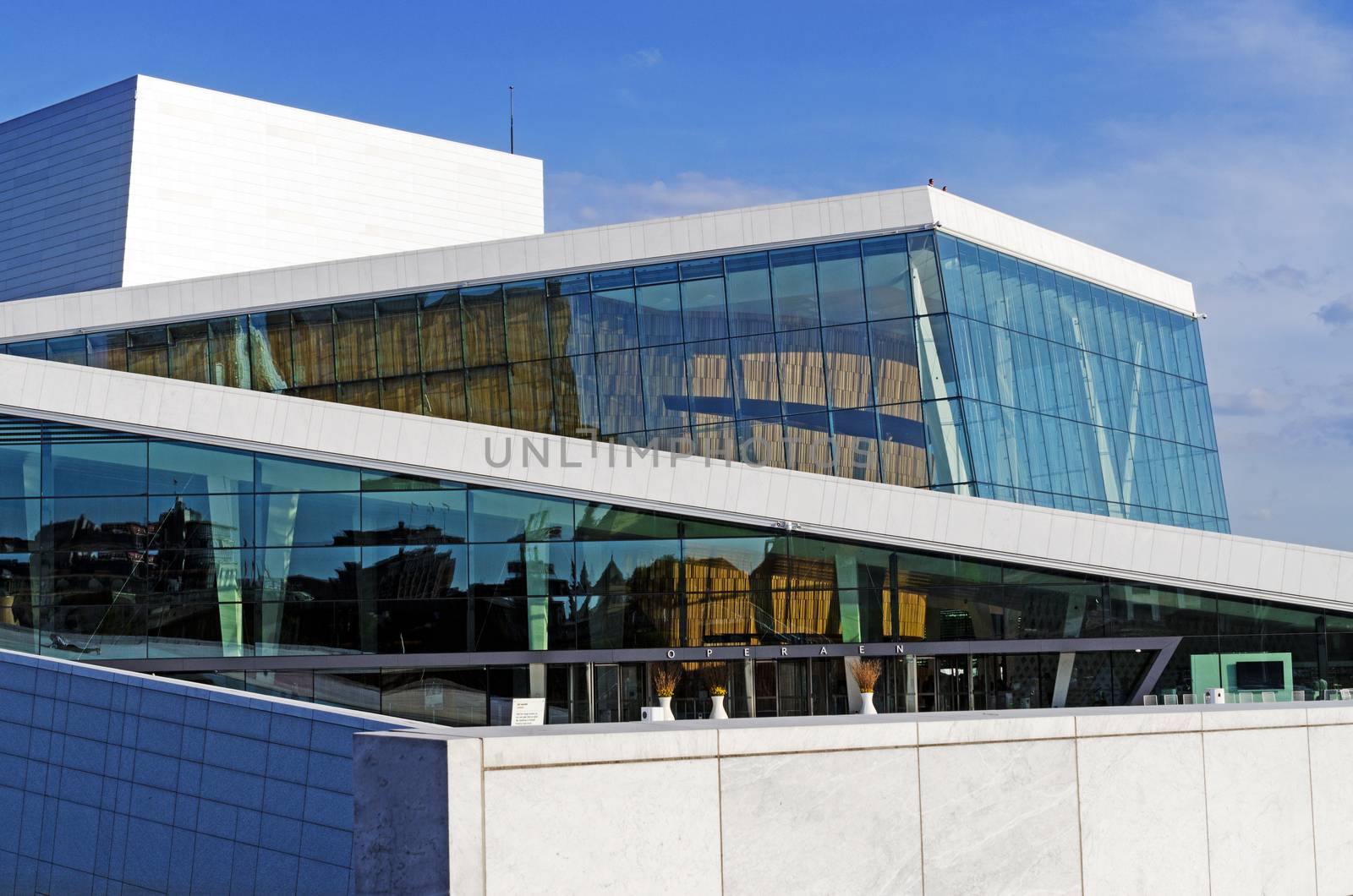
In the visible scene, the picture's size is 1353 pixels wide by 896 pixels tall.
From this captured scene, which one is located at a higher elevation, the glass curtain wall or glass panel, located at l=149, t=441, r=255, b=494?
the glass curtain wall

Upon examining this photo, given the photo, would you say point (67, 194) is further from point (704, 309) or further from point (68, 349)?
point (704, 309)

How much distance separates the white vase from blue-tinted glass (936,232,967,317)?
11.8 metres

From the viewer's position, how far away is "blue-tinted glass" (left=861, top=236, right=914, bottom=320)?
1308 inches

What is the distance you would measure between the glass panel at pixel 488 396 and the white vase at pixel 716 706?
12329 millimetres

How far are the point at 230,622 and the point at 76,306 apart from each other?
16.4m

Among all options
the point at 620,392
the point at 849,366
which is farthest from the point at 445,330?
the point at 849,366

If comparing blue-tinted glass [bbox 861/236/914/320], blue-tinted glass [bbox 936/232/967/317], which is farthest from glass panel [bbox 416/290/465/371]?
blue-tinted glass [bbox 936/232/967/317]

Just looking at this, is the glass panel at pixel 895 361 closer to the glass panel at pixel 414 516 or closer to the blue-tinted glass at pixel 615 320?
the blue-tinted glass at pixel 615 320

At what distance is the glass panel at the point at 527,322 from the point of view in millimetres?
35812

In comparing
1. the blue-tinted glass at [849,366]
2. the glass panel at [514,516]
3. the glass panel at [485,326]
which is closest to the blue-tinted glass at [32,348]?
the glass panel at [485,326]

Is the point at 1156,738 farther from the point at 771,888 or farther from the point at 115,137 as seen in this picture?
the point at 115,137

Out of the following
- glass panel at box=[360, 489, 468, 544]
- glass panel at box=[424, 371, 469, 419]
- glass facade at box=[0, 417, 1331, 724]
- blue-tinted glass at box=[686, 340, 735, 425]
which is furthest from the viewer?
glass panel at box=[424, 371, 469, 419]

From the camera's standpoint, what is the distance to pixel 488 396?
36.3 metres

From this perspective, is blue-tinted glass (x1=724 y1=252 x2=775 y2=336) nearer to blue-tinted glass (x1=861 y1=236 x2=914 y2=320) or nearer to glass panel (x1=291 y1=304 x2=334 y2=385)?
blue-tinted glass (x1=861 y1=236 x2=914 y2=320)
